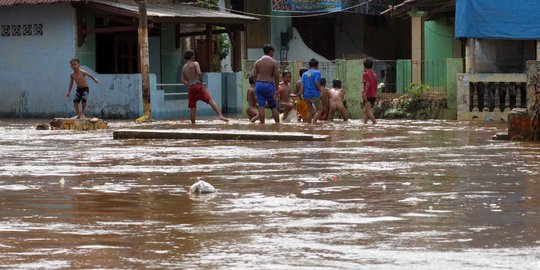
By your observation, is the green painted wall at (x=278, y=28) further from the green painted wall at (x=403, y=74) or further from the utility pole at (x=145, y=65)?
the utility pole at (x=145, y=65)

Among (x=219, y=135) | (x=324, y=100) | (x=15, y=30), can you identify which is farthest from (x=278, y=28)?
(x=219, y=135)

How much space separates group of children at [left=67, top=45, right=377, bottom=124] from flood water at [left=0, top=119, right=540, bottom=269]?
23.2 feet

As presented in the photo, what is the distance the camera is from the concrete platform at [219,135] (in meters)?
15.5

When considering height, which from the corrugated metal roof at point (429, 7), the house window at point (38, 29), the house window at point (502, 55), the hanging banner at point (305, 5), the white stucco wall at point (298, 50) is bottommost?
the house window at point (502, 55)

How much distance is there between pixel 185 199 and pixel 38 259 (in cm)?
278

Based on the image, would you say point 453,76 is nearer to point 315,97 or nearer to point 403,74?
point 403,74

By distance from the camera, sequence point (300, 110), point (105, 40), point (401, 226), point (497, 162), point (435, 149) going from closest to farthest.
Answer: point (401, 226)
point (497, 162)
point (435, 149)
point (300, 110)
point (105, 40)

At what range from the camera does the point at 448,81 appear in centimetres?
2472

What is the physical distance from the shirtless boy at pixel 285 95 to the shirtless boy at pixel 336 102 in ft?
2.64

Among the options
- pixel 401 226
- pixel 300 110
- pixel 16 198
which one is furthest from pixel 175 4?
pixel 401 226

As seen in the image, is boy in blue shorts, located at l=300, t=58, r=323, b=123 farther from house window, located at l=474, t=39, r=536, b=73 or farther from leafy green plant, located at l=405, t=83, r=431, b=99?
house window, located at l=474, t=39, r=536, b=73

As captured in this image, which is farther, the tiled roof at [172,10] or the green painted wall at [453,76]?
the tiled roof at [172,10]

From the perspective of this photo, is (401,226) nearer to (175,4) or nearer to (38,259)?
(38,259)

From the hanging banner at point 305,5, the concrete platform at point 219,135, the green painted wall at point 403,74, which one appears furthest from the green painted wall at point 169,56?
the concrete platform at point 219,135
